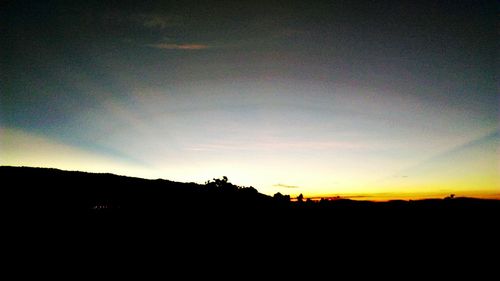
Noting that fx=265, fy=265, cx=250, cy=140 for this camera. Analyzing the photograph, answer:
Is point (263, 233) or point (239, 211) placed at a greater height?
point (239, 211)

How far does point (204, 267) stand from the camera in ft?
24.5

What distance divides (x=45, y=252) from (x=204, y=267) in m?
5.14

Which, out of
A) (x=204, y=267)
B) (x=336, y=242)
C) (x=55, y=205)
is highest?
(x=55, y=205)

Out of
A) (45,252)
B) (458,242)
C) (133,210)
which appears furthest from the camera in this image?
(133,210)

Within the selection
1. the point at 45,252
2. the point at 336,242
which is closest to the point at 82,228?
the point at 45,252

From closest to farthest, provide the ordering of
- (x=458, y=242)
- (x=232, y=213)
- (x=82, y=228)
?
1. (x=458, y=242)
2. (x=82, y=228)
3. (x=232, y=213)

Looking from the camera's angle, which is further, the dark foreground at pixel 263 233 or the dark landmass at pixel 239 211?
the dark landmass at pixel 239 211

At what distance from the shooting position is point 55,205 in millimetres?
11969

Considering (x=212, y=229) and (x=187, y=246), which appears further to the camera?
(x=212, y=229)

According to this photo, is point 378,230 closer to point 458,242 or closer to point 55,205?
point 458,242

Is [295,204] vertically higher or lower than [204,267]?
higher

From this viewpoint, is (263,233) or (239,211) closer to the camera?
(263,233)

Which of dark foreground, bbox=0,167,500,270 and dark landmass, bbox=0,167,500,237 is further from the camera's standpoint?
dark landmass, bbox=0,167,500,237

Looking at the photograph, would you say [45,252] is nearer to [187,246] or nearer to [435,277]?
[187,246]
